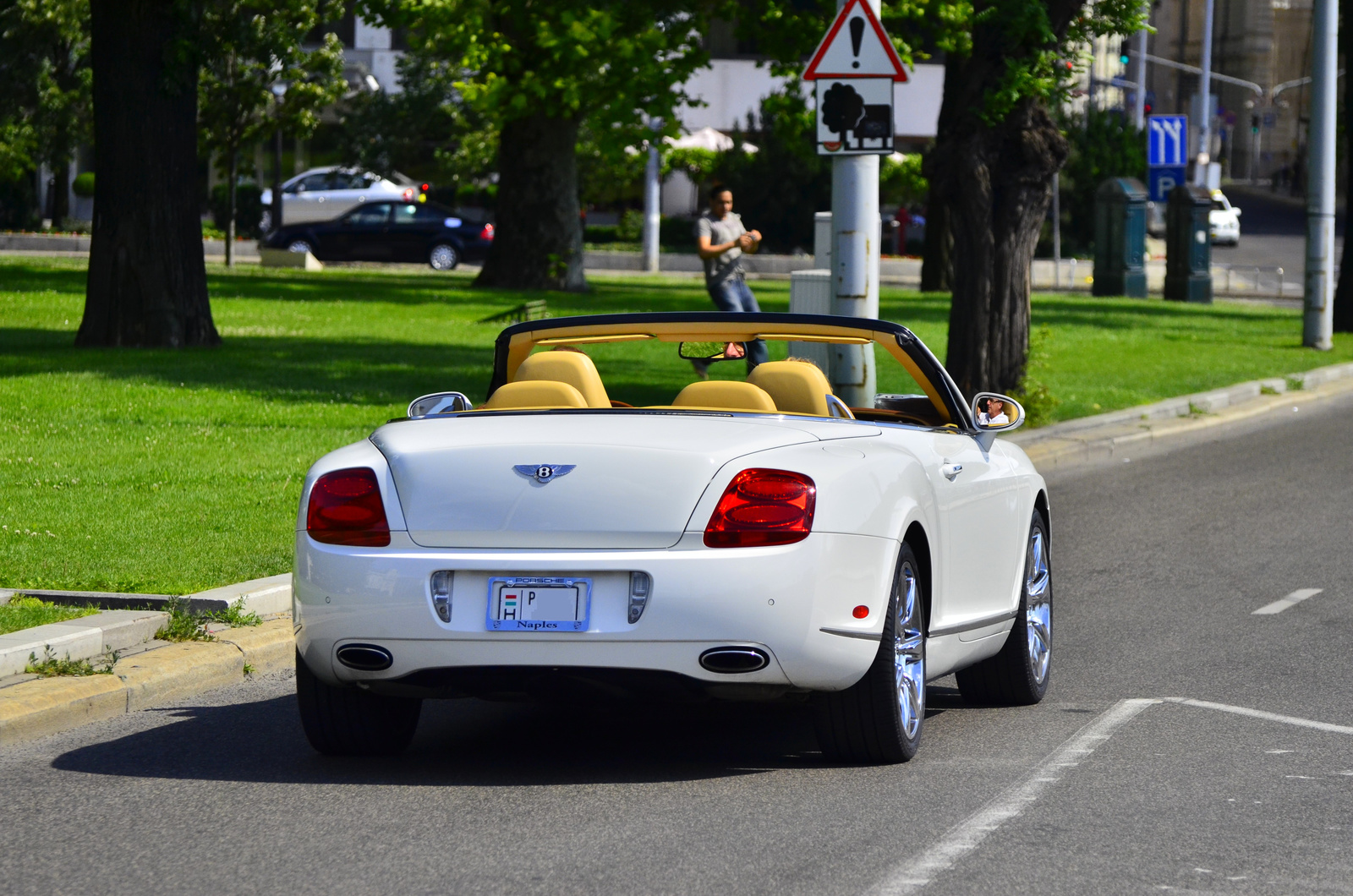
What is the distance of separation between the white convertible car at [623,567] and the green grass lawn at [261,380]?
2008 mm

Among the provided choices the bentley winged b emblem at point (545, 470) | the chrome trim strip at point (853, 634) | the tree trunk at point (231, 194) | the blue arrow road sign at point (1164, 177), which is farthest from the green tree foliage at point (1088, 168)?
the bentley winged b emblem at point (545, 470)

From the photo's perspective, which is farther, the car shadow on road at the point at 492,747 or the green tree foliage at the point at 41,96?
the green tree foliage at the point at 41,96

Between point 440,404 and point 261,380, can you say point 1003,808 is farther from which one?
point 261,380

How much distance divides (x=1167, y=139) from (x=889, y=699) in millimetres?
42672

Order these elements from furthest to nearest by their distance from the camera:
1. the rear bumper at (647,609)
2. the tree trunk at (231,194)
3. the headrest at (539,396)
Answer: the tree trunk at (231,194)
the headrest at (539,396)
the rear bumper at (647,609)

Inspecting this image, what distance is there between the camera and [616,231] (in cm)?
5394

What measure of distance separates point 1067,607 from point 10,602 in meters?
4.63

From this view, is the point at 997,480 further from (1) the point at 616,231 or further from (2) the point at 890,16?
(1) the point at 616,231

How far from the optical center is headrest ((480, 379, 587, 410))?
6523 mm

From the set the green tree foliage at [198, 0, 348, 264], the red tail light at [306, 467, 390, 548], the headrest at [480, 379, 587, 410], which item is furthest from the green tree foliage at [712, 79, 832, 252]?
the red tail light at [306, 467, 390, 548]

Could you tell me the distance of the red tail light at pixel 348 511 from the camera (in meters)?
5.82

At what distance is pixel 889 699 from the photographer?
6023 mm

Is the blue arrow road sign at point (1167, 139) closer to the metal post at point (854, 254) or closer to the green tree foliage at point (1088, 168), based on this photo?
the green tree foliage at point (1088, 168)

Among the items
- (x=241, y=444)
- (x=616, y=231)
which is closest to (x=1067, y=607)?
(x=241, y=444)
